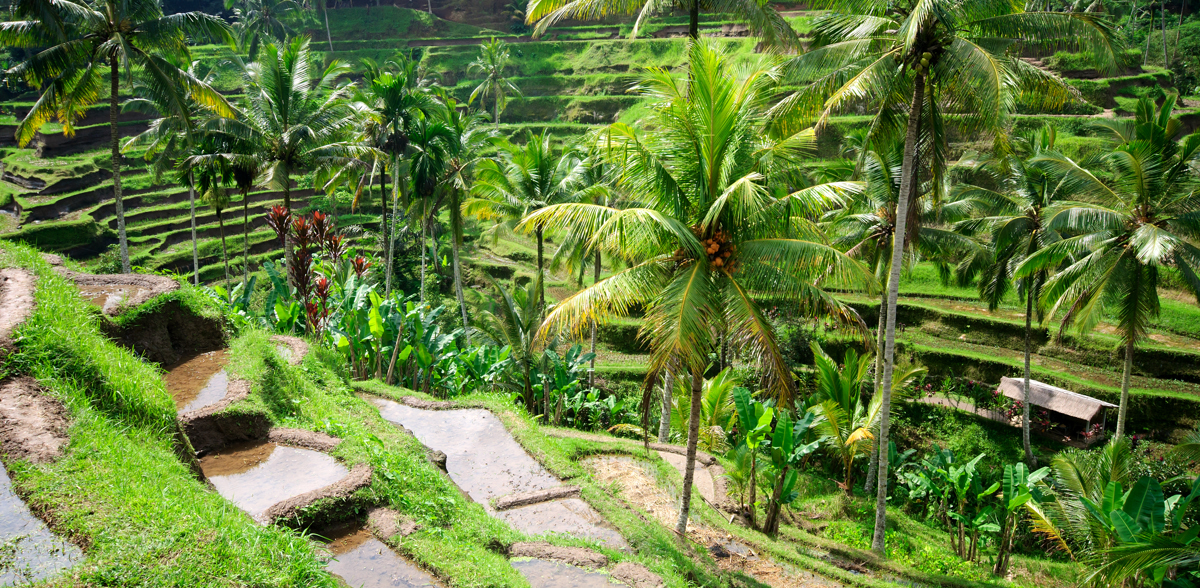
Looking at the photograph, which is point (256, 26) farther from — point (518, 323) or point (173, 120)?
point (518, 323)

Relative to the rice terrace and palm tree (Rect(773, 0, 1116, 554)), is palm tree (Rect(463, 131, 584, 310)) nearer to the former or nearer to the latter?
the rice terrace

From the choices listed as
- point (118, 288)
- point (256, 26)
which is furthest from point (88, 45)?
point (256, 26)

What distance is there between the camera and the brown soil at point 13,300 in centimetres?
636

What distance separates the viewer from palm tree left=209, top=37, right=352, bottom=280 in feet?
63.6

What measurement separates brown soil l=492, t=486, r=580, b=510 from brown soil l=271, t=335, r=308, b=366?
4221 mm

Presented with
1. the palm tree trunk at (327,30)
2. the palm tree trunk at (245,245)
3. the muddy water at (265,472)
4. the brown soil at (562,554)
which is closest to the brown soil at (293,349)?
the muddy water at (265,472)

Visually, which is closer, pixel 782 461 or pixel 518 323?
pixel 782 461

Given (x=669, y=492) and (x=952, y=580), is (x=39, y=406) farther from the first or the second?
(x=952, y=580)

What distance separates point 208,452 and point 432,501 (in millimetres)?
2786

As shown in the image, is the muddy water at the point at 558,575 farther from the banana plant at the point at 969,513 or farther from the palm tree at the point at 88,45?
the palm tree at the point at 88,45

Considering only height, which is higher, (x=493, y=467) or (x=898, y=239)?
(x=898, y=239)

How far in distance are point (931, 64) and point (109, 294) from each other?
12677 mm

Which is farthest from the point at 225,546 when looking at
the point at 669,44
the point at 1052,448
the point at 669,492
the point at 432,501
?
the point at 669,44

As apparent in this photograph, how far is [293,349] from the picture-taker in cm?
1202
